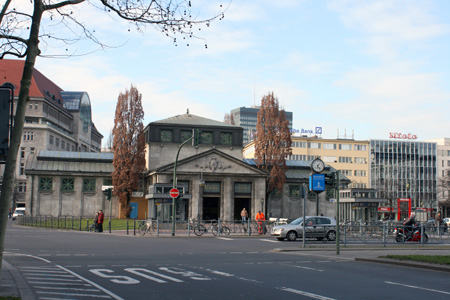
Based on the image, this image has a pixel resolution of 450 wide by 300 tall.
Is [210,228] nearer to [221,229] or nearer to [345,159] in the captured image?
[221,229]

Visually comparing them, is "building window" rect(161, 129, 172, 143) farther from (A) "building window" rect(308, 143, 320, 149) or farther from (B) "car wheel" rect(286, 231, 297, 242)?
(A) "building window" rect(308, 143, 320, 149)

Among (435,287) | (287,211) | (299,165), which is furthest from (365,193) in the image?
(435,287)

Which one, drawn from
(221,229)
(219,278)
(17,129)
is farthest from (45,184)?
(17,129)

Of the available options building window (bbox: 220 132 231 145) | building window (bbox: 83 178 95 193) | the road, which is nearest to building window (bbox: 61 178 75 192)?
building window (bbox: 83 178 95 193)

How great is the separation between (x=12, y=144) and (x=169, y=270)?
283 inches

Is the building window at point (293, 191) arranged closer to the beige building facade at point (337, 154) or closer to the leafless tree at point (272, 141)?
the leafless tree at point (272, 141)

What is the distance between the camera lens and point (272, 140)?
66500 millimetres

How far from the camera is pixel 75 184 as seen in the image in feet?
223

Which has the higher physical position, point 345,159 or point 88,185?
point 345,159

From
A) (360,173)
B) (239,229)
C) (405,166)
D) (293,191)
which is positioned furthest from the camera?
(405,166)

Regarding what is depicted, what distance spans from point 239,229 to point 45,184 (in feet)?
115

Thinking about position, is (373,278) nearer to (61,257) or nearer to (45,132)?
(61,257)

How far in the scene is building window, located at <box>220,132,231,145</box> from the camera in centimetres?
7341

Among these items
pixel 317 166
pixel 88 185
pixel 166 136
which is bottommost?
pixel 88 185
